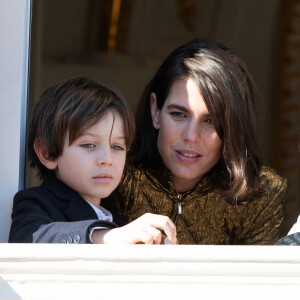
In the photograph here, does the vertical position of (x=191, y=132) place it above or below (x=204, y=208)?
above

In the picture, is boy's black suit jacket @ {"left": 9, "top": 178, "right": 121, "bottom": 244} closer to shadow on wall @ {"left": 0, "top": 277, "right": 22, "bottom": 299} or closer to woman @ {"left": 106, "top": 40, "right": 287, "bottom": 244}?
shadow on wall @ {"left": 0, "top": 277, "right": 22, "bottom": 299}

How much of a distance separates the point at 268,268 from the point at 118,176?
71 cm

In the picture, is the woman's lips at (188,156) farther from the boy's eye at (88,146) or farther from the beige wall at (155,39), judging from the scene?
the beige wall at (155,39)

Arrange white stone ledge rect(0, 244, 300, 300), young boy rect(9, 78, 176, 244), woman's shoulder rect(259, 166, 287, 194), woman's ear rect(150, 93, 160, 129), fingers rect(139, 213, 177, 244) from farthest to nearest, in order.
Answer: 1. woman's shoulder rect(259, 166, 287, 194)
2. woman's ear rect(150, 93, 160, 129)
3. young boy rect(9, 78, 176, 244)
4. fingers rect(139, 213, 177, 244)
5. white stone ledge rect(0, 244, 300, 300)

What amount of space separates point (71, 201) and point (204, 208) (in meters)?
0.73

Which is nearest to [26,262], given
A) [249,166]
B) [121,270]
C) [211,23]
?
[121,270]

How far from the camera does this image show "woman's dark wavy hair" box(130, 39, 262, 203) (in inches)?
82.4

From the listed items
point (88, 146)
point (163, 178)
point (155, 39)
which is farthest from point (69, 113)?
point (155, 39)

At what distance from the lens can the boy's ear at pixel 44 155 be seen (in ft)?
5.79

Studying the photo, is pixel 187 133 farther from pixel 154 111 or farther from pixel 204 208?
pixel 204 208

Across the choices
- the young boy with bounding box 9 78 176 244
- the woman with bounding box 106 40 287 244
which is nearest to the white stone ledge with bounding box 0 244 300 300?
the young boy with bounding box 9 78 176 244

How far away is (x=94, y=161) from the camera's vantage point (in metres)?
1.70

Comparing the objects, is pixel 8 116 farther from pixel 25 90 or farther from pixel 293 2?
pixel 293 2

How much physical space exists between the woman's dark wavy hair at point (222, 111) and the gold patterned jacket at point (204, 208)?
0.20ft
